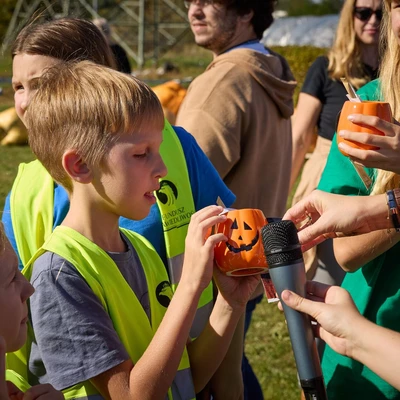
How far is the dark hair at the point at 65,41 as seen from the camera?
116 inches

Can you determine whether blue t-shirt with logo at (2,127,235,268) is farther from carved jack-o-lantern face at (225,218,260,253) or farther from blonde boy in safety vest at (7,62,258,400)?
carved jack-o-lantern face at (225,218,260,253)

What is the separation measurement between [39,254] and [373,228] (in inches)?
45.7

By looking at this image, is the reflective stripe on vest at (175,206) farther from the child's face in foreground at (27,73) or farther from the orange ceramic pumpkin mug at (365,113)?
the orange ceramic pumpkin mug at (365,113)

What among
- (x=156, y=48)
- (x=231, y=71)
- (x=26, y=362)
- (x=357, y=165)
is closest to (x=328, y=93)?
(x=231, y=71)

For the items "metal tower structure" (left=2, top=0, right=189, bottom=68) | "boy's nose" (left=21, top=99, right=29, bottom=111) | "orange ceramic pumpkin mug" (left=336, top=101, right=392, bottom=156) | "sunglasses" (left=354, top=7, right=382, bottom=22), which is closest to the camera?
"orange ceramic pumpkin mug" (left=336, top=101, right=392, bottom=156)

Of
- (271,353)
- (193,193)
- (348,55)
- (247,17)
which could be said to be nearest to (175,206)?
(193,193)

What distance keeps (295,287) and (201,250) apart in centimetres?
41

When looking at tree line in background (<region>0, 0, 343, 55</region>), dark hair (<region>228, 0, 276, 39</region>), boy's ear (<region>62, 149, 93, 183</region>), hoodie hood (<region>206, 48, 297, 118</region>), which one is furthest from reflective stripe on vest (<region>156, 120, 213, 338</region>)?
tree line in background (<region>0, 0, 343, 55</region>)

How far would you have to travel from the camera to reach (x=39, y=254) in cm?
244

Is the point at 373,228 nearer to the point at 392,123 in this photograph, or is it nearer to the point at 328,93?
the point at 392,123

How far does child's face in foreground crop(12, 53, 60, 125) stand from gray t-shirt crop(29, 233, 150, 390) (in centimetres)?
82

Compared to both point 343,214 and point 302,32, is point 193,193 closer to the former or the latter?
point 343,214

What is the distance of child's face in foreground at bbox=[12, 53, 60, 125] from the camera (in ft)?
9.45

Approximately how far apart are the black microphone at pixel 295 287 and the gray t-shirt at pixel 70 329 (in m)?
0.59
